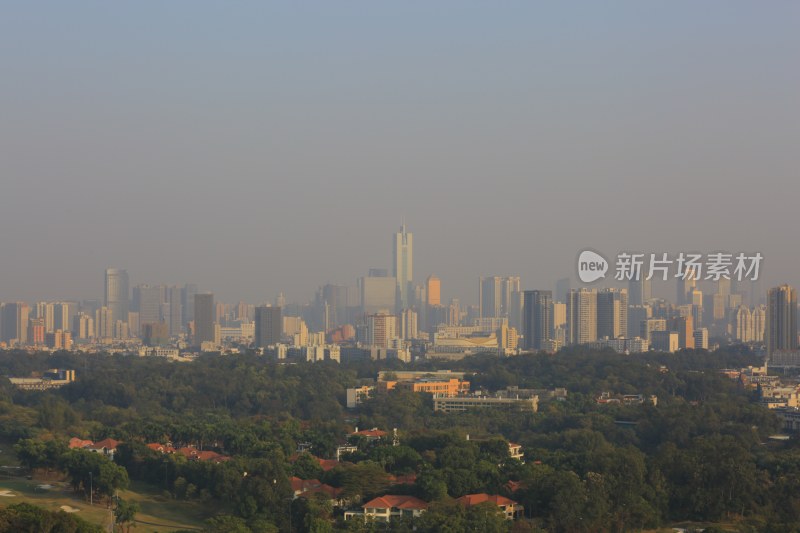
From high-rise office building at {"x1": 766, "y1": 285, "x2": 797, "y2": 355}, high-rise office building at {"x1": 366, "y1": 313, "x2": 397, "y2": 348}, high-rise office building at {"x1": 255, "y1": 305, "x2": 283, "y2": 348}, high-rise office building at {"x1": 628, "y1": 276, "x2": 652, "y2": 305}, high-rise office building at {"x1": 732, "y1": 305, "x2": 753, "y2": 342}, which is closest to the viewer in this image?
high-rise office building at {"x1": 766, "y1": 285, "x2": 797, "y2": 355}

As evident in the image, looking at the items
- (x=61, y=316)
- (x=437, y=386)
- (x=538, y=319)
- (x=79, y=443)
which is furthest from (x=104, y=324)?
(x=79, y=443)


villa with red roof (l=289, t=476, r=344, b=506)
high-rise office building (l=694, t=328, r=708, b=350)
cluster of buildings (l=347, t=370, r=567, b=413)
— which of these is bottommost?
villa with red roof (l=289, t=476, r=344, b=506)

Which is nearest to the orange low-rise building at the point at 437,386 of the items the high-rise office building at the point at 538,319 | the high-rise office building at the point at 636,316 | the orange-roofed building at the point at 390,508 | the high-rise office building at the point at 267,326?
the orange-roofed building at the point at 390,508

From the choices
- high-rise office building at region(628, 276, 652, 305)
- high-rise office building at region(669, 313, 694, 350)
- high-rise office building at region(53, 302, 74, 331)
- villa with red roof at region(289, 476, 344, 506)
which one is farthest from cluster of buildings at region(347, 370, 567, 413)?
high-rise office building at region(53, 302, 74, 331)

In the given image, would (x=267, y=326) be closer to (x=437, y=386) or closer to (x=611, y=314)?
(x=611, y=314)

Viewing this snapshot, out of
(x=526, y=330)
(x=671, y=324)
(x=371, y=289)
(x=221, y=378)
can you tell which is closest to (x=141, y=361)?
(x=221, y=378)

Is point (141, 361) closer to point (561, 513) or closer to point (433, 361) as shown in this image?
point (433, 361)
